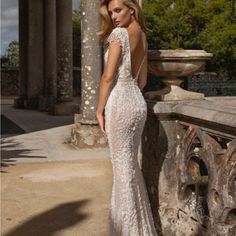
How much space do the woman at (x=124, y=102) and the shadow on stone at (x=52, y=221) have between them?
1.54 meters

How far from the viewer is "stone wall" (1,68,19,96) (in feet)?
101

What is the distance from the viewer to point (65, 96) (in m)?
16.4

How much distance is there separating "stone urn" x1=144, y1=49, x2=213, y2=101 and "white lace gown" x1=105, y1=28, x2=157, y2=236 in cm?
39

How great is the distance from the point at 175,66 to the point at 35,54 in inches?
599

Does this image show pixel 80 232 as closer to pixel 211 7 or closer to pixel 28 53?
pixel 28 53

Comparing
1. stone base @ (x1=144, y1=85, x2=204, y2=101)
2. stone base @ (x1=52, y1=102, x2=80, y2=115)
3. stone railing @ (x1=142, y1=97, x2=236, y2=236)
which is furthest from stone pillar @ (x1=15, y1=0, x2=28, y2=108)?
stone base @ (x1=144, y1=85, x2=204, y2=101)

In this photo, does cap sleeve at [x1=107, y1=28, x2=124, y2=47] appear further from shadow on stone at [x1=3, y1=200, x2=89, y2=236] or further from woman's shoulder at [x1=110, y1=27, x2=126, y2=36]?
shadow on stone at [x1=3, y1=200, x2=89, y2=236]

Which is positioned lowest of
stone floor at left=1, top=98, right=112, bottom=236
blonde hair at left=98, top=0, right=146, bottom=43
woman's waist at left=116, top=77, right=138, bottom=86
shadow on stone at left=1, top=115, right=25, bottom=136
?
shadow on stone at left=1, top=115, right=25, bottom=136

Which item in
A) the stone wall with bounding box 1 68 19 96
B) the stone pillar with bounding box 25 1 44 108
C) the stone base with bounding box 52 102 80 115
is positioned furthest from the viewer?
the stone wall with bounding box 1 68 19 96

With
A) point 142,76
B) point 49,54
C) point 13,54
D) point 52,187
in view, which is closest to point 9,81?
point 13,54

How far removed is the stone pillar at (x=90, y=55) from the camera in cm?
971

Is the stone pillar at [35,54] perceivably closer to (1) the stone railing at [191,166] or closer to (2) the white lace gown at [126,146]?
(1) the stone railing at [191,166]

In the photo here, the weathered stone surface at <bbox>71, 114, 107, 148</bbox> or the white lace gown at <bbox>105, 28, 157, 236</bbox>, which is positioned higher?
the white lace gown at <bbox>105, 28, 157, 236</bbox>

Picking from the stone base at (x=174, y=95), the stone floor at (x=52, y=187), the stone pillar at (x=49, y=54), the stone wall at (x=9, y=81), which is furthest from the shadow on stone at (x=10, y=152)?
the stone wall at (x=9, y=81)
